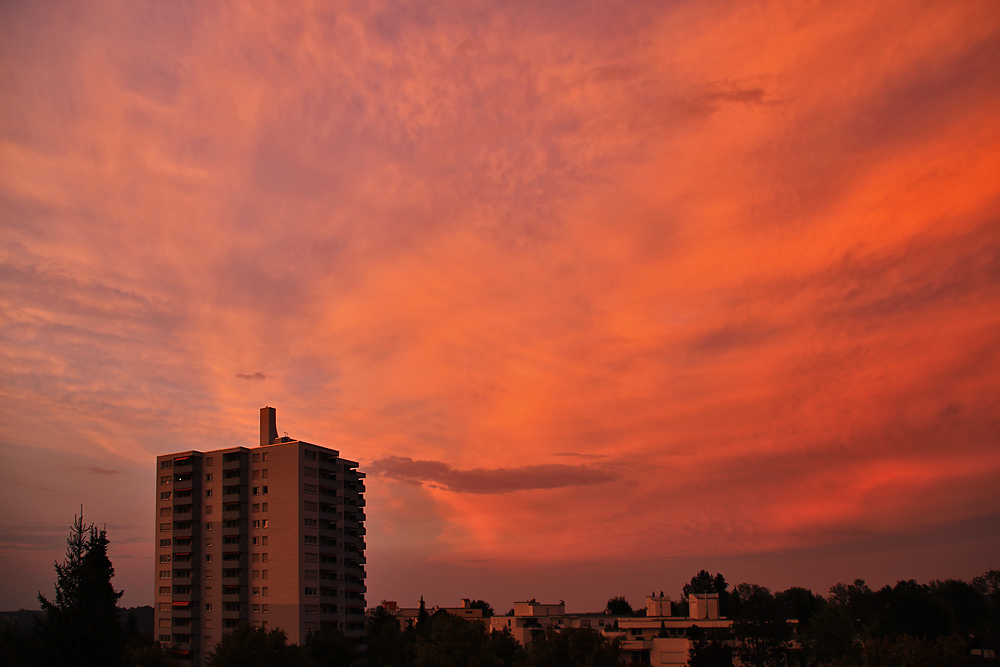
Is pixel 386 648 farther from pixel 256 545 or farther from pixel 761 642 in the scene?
pixel 761 642

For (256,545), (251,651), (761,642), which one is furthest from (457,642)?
(256,545)

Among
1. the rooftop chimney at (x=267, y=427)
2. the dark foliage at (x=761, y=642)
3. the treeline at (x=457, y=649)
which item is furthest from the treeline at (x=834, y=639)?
the rooftop chimney at (x=267, y=427)

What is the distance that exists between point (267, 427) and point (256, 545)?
66.8 ft

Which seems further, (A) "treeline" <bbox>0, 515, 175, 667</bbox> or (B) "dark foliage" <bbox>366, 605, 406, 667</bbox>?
(B) "dark foliage" <bbox>366, 605, 406, 667</bbox>

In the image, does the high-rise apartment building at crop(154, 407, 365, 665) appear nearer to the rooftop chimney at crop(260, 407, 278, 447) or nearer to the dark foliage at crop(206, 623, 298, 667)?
the rooftop chimney at crop(260, 407, 278, 447)

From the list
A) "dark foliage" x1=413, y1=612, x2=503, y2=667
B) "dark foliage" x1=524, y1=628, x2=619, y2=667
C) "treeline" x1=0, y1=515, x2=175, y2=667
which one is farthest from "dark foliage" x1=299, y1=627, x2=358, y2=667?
"treeline" x1=0, y1=515, x2=175, y2=667

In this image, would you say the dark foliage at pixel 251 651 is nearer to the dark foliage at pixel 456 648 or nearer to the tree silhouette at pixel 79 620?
the dark foliage at pixel 456 648

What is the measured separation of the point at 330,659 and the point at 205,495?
38.7m

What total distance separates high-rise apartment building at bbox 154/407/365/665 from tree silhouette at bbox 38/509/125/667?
3149 inches

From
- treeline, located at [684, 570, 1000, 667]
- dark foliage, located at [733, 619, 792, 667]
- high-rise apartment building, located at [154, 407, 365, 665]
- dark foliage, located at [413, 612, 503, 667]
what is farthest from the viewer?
high-rise apartment building, located at [154, 407, 365, 665]

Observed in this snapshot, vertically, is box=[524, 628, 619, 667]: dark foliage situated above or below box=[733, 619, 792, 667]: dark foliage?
above

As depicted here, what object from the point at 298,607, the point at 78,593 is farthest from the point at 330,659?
the point at 78,593

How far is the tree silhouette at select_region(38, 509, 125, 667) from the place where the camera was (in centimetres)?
4053

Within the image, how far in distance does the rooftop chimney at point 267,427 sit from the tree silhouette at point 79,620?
9180 cm
